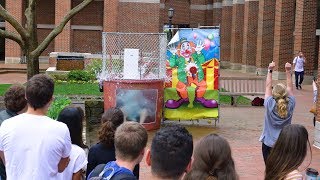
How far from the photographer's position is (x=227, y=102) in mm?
20750

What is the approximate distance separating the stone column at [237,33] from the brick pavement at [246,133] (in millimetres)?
20993

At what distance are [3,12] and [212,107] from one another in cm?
549

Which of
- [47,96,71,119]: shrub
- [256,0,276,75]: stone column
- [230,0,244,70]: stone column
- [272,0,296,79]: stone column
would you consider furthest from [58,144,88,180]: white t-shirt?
[230,0,244,70]: stone column

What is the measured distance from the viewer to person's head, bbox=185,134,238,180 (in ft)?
11.6

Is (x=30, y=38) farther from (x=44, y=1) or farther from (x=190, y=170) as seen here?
(x=44, y=1)

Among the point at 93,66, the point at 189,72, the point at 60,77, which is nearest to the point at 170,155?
the point at 189,72

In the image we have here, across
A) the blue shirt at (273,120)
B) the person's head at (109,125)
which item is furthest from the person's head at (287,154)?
the blue shirt at (273,120)

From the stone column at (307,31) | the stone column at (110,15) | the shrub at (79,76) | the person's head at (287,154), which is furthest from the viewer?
the stone column at (110,15)

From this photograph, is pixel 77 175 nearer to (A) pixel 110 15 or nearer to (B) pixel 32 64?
(B) pixel 32 64

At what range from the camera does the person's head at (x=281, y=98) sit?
7082 millimetres

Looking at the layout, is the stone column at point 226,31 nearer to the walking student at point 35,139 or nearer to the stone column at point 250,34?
the stone column at point 250,34

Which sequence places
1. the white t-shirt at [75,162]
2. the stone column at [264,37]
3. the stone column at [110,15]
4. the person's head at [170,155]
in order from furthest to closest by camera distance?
the stone column at [110,15], the stone column at [264,37], the white t-shirt at [75,162], the person's head at [170,155]

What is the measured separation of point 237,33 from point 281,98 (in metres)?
37.1

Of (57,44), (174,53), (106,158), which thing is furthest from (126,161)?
(57,44)
